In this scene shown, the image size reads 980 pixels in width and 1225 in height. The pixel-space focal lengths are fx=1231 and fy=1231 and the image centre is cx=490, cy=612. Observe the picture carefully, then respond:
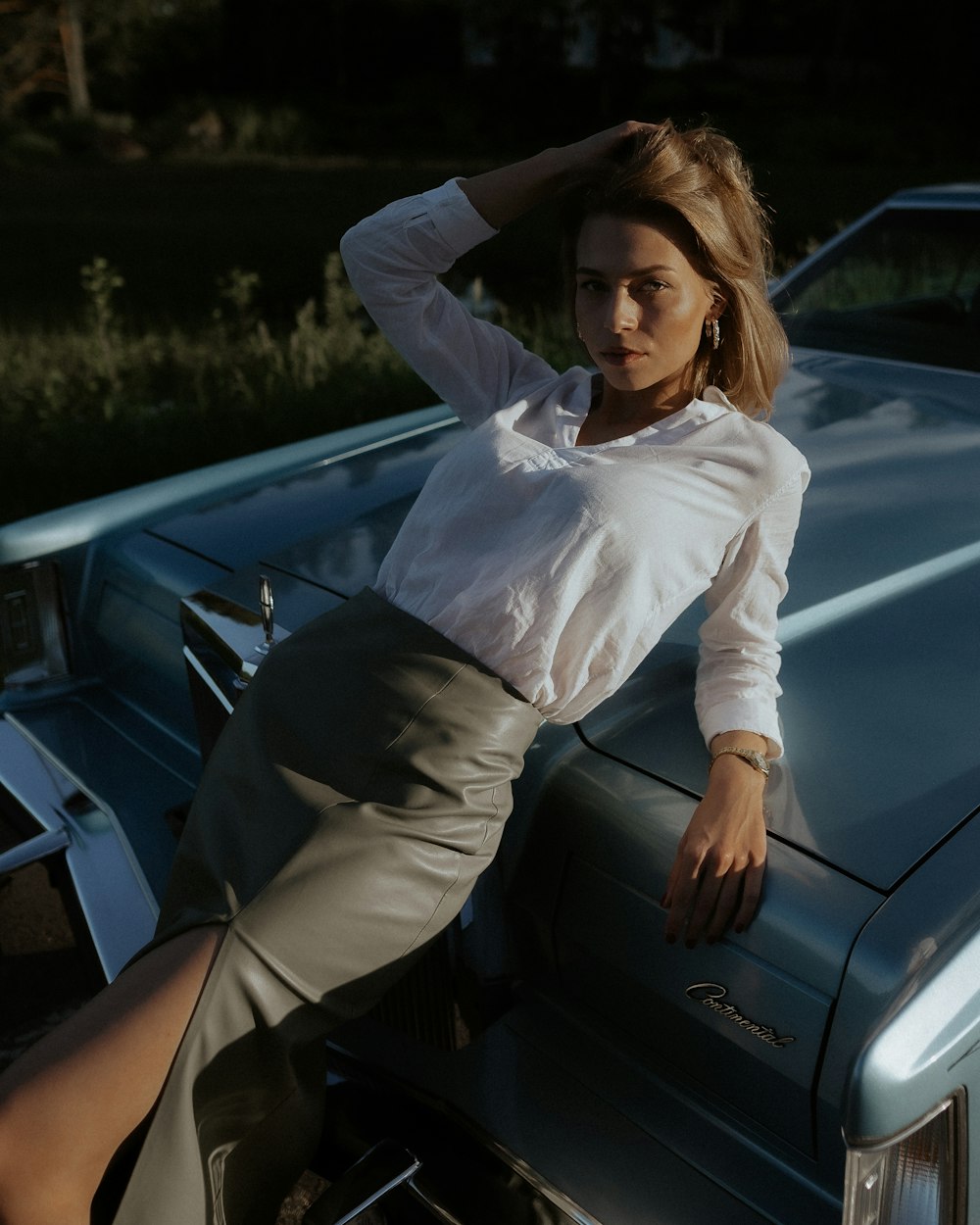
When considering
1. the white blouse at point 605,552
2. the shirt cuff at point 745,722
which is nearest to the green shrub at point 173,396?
the white blouse at point 605,552

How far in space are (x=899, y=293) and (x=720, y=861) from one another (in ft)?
7.42

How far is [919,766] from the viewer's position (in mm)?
1589

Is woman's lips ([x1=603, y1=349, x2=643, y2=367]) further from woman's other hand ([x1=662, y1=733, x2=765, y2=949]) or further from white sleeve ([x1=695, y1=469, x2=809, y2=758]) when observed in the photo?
woman's other hand ([x1=662, y1=733, x2=765, y2=949])

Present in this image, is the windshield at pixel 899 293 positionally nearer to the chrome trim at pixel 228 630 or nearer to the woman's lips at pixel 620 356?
the woman's lips at pixel 620 356

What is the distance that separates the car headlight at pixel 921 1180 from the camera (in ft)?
4.47

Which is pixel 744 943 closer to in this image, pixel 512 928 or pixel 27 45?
pixel 512 928

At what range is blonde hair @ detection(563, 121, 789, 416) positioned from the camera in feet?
6.05

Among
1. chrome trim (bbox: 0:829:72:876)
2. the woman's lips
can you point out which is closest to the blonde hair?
the woman's lips

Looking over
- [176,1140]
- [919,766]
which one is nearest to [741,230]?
[919,766]

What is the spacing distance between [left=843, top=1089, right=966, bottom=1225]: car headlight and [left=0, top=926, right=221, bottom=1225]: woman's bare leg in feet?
2.64

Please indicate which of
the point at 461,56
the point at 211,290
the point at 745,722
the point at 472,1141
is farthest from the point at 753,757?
the point at 461,56

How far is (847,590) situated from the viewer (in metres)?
1.96

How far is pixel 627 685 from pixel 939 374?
4.83 feet

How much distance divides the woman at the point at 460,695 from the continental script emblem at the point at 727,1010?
0.24 feet
